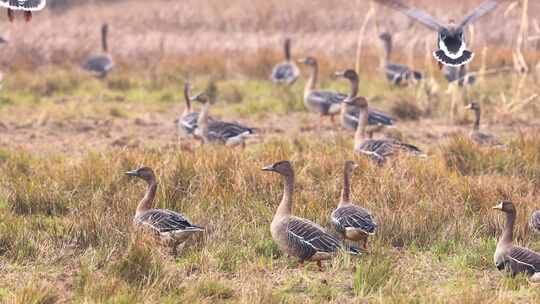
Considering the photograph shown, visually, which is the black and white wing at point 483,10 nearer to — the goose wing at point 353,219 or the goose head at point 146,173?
the goose wing at point 353,219

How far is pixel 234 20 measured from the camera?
91.9 ft

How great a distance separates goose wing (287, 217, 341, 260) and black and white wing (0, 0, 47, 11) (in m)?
2.53

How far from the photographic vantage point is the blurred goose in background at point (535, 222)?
24.7 feet

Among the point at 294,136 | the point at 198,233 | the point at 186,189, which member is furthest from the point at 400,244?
the point at 294,136

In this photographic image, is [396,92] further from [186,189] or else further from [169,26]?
[169,26]

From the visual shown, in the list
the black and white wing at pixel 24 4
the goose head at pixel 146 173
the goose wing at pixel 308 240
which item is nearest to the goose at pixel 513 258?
the goose wing at pixel 308 240

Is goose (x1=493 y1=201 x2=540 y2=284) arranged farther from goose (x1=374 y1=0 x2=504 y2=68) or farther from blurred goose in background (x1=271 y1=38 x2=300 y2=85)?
blurred goose in background (x1=271 y1=38 x2=300 y2=85)

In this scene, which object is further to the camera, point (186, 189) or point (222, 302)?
point (186, 189)

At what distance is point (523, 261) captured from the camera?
6.64 m

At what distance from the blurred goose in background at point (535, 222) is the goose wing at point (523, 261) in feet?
2.73

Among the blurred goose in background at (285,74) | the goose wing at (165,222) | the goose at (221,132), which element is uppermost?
the blurred goose in background at (285,74)

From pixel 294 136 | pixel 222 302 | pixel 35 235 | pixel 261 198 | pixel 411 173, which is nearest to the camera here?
pixel 222 302

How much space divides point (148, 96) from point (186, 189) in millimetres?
8313

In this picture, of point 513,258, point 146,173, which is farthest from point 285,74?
point 513,258
